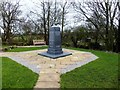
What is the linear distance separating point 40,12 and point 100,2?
5.54m

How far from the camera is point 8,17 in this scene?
15.1 m

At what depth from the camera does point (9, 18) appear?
49.8 feet

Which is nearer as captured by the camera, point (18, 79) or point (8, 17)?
point (18, 79)

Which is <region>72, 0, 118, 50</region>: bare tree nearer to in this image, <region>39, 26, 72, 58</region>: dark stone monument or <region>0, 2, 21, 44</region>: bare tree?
<region>0, 2, 21, 44</region>: bare tree

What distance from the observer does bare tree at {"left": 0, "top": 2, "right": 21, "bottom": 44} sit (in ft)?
49.5

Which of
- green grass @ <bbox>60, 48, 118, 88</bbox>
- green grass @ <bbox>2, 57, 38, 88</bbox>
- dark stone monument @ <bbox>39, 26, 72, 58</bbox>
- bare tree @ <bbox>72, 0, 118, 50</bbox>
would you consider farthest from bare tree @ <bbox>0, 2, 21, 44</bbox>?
green grass @ <bbox>60, 48, 118, 88</bbox>

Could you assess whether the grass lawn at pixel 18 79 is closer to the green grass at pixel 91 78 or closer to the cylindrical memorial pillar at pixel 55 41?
the green grass at pixel 91 78

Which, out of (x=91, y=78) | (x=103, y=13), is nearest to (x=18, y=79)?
(x=91, y=78)

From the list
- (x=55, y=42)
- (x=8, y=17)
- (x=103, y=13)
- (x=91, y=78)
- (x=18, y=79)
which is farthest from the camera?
(x=8, y=17)

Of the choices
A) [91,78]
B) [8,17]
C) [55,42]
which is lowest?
[91,78]

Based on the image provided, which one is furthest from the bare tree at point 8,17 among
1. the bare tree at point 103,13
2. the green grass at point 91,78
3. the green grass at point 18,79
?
the green grass at point 91,78

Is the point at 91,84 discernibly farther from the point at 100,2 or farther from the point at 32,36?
the point at 32,36

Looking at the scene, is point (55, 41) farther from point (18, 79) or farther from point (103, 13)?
point (103, 13)

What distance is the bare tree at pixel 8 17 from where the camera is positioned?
15081 millimetres
